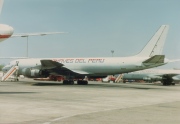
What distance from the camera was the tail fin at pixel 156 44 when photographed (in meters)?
39.3

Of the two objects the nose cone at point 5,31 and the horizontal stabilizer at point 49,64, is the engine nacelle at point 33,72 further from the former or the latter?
the nose cone at point 5,31

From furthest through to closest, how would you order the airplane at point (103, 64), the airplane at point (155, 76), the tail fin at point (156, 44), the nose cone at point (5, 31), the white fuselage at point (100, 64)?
the airplane at point (155, 76)
the tail fin at point (156, 44)
the white fuselage at point (100, 64)
the airplane at point (103, 64)
the nose cone at point (5, 31)

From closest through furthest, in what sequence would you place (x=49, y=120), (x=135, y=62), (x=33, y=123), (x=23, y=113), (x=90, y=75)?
(x=33, y=123), (x=49, y=120), (x=23, y=113), (x=135, y=62), (x=90, y=75)

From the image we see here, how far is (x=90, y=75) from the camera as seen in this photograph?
42.4 meters

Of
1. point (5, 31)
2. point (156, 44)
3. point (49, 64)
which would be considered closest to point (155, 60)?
point (156, 44)

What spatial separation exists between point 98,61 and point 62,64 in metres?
4.75

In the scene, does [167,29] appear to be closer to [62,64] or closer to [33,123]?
[62,64]

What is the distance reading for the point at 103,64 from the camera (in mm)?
40375

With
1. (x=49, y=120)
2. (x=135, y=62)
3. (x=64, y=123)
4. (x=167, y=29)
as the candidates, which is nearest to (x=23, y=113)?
(x=49, y=120)

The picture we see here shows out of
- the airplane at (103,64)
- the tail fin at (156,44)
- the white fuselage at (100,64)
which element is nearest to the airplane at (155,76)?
the tail fin at (156,44)

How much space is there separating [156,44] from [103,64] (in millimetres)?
7211

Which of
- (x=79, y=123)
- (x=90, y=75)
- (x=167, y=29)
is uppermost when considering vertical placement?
(x=167, y=29)

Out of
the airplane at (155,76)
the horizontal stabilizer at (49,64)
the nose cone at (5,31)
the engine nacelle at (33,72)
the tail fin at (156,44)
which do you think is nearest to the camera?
the nose cone at (5,31)

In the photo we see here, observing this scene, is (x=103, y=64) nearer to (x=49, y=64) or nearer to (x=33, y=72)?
(x=49, y=64)
